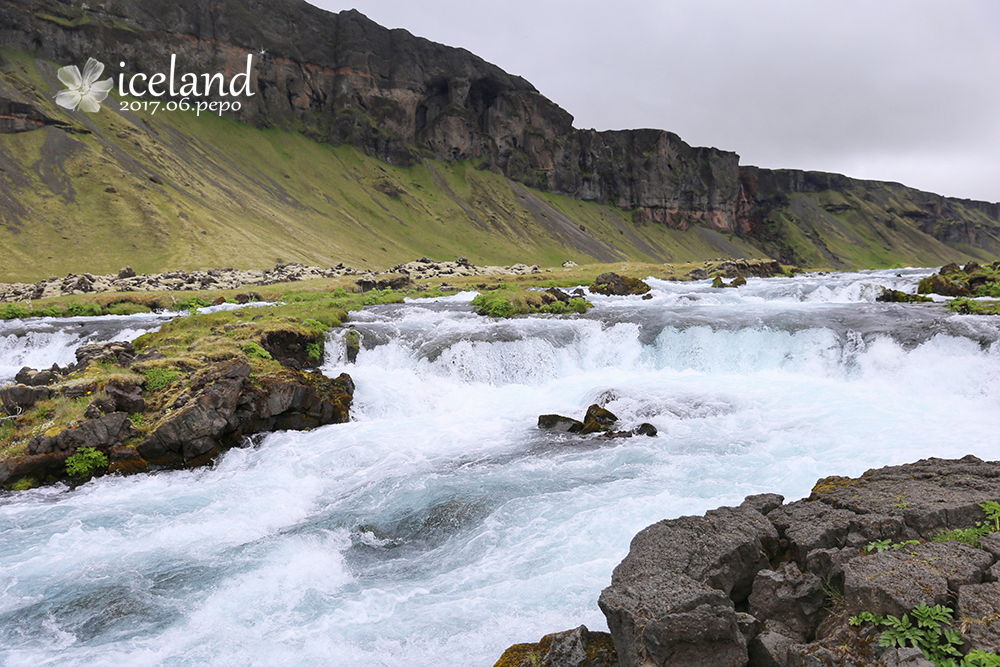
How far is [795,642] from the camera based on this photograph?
17.0 feet

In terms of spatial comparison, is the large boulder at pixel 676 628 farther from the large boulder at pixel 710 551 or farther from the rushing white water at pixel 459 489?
the rushing white water at pixel 459 489

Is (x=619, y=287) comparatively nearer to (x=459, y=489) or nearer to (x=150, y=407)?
(x=459, y=489)

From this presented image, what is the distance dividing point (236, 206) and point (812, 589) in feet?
330

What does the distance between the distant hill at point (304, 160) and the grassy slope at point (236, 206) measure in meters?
0.44

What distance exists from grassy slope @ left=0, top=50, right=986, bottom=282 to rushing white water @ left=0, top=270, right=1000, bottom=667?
50027mm

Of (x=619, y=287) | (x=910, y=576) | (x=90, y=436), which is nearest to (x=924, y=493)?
(x=910, y=576)

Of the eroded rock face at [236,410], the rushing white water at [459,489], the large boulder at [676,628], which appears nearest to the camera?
the large boulder at [676,628]

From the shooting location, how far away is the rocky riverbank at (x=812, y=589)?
186 inches

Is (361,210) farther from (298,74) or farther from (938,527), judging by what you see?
(938,527)

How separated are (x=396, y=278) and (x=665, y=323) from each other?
1203 inches

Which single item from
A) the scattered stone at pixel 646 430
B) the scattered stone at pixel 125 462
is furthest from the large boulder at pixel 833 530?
the scattered stone at pixel 125 462

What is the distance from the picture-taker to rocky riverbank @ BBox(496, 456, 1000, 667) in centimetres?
473

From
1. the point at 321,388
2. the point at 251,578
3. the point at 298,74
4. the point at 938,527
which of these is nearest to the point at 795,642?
the point at 938,527

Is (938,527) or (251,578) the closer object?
(938,527)
